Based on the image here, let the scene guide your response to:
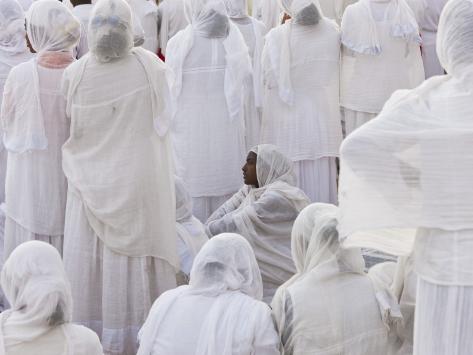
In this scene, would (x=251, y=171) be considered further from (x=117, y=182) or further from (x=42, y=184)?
(x=42, y=184)

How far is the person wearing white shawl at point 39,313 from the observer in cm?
377

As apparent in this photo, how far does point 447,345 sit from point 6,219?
333cm

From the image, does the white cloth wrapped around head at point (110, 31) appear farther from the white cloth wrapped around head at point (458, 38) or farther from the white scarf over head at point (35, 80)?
the white cloth wrapped around head at point (458, 38)

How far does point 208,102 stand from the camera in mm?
7316

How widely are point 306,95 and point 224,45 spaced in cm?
76

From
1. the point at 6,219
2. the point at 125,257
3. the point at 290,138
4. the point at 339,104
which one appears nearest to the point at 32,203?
the point at 6,219

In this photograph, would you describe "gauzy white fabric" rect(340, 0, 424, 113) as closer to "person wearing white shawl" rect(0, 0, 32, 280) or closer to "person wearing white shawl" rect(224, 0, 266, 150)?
"person wearing white shawl" rect(224, 0, 266, 150)

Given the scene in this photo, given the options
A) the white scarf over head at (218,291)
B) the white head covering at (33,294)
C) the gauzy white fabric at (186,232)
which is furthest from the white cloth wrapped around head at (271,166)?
the white head covering at (33,294)

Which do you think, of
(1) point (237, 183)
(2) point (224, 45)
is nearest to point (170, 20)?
(2) point (224, 45)

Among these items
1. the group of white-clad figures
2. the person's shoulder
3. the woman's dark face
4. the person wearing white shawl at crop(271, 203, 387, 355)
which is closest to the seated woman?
the group of white-clad figures

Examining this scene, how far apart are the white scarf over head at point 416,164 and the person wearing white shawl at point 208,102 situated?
384 cm

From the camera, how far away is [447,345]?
10.9ft

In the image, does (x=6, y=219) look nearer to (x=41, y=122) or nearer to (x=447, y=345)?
(x=41, y=122)

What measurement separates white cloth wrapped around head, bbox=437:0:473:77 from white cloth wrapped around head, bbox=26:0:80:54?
9.52 ft
